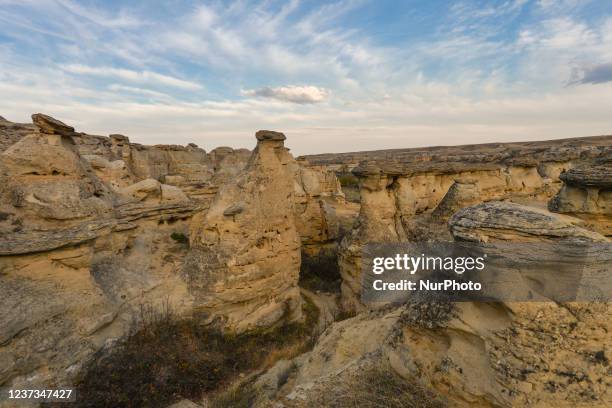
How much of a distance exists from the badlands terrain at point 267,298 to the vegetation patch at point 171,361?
3 cm

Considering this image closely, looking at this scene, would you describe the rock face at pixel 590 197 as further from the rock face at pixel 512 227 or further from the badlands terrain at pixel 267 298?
the rock face at pixel 512 227

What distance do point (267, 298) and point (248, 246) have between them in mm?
1226

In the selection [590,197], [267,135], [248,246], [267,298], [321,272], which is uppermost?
[267,135]

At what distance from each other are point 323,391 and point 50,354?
3.85 m

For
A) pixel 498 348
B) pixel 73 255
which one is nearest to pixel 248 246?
pixel 73 255

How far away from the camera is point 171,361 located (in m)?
5.24

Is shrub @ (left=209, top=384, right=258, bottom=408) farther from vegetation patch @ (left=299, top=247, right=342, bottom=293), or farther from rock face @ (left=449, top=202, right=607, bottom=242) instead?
vegetation patch @ (left=299, top=247, right=342, bottom=293)

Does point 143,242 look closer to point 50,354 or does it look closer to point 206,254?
point 206,254

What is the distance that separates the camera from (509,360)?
229 cm

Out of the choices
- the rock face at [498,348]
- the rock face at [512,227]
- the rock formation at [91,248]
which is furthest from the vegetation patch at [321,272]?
the rock face at [512,227]

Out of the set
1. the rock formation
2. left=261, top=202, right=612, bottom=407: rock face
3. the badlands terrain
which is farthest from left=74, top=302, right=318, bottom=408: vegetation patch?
left=261, top=202, right=612, bottom=407: rock face

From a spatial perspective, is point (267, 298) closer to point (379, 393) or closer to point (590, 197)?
point (379, 393)

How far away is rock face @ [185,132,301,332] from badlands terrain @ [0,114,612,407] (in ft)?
0.09

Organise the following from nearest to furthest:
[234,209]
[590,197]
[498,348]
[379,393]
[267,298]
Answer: [498,348] < [379,393] < [590,197] < [234,209] < [267,298]
